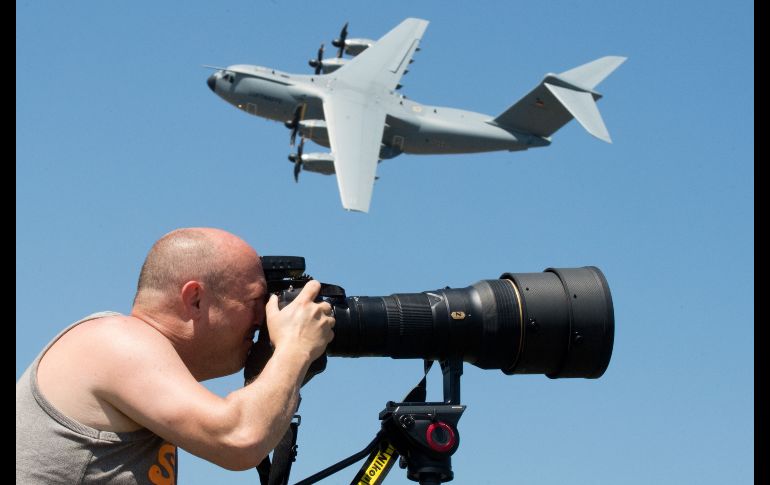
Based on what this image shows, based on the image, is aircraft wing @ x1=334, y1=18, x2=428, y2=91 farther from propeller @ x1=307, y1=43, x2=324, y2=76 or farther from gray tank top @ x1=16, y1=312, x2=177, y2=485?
gray tank top @ x1=16, y1=312, x2=177, y2=485

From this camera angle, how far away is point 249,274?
3.31m

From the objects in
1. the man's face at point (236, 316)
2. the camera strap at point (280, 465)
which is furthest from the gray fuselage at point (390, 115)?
the man's face at point (236, 316)

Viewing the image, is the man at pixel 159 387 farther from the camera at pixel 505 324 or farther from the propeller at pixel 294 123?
the propeller at pixel 294 123

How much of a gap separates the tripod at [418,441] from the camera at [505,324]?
0.13 meters

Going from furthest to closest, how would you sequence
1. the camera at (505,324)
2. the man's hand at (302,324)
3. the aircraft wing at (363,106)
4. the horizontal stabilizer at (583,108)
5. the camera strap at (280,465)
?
the horizontal stabilizer at (583,108), the aircraft wing at (363,106), the camera at (505,324), the camera strap at (280,465), the man's hand at (302,324)

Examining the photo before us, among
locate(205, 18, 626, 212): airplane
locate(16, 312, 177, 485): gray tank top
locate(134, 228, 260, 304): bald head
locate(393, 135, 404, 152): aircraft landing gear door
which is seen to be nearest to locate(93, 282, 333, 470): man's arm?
locate(16, 312, 177, 485): gray tank top

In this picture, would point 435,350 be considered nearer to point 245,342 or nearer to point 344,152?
point 245,342

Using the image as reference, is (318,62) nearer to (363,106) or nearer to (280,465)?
(363,106)

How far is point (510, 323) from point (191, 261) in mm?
1527

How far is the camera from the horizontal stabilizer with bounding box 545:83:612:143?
166 ft

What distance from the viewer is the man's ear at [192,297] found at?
10.5 feet

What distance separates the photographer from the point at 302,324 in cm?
322

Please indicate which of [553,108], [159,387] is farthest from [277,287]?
[553,108]

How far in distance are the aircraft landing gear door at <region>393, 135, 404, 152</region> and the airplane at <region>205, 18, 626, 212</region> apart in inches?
1.8
